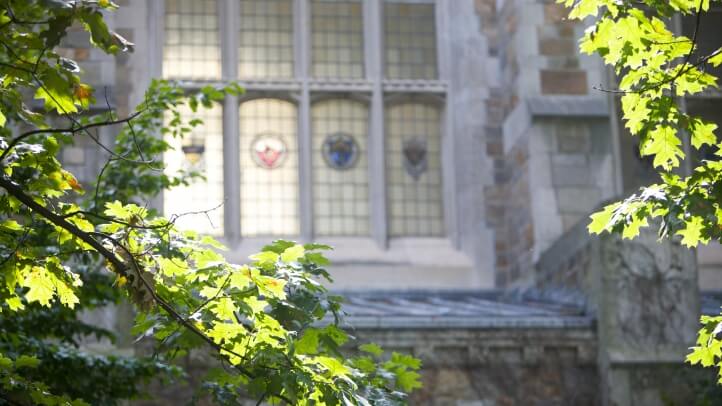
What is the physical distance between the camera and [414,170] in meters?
14.6

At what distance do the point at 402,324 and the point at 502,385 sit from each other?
89 cm

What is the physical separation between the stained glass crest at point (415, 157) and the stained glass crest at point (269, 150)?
125 centimetres

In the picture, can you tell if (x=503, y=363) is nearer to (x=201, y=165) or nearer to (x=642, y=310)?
(x=642, y=310)

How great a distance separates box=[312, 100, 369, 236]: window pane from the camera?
1444 cm

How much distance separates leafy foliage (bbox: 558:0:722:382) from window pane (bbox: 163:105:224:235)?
28.8 ft

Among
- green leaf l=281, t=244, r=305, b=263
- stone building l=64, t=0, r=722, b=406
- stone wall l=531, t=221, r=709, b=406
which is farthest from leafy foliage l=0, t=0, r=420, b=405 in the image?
stone building l=64, t=0, r=722, b=406

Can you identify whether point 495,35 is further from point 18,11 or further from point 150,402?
point 18,11

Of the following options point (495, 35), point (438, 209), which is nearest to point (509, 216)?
point (438, 209)

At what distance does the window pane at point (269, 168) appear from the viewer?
14.3m

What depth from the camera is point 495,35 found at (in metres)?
14.8

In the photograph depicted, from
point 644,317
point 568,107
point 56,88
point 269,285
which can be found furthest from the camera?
point 568,107

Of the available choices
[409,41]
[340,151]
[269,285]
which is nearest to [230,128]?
[340,151]

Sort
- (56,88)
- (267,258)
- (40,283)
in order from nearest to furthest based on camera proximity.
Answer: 1. (56,88)
2. (40,283)
3. (267,258)

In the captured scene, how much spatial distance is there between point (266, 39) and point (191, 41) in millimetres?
775
